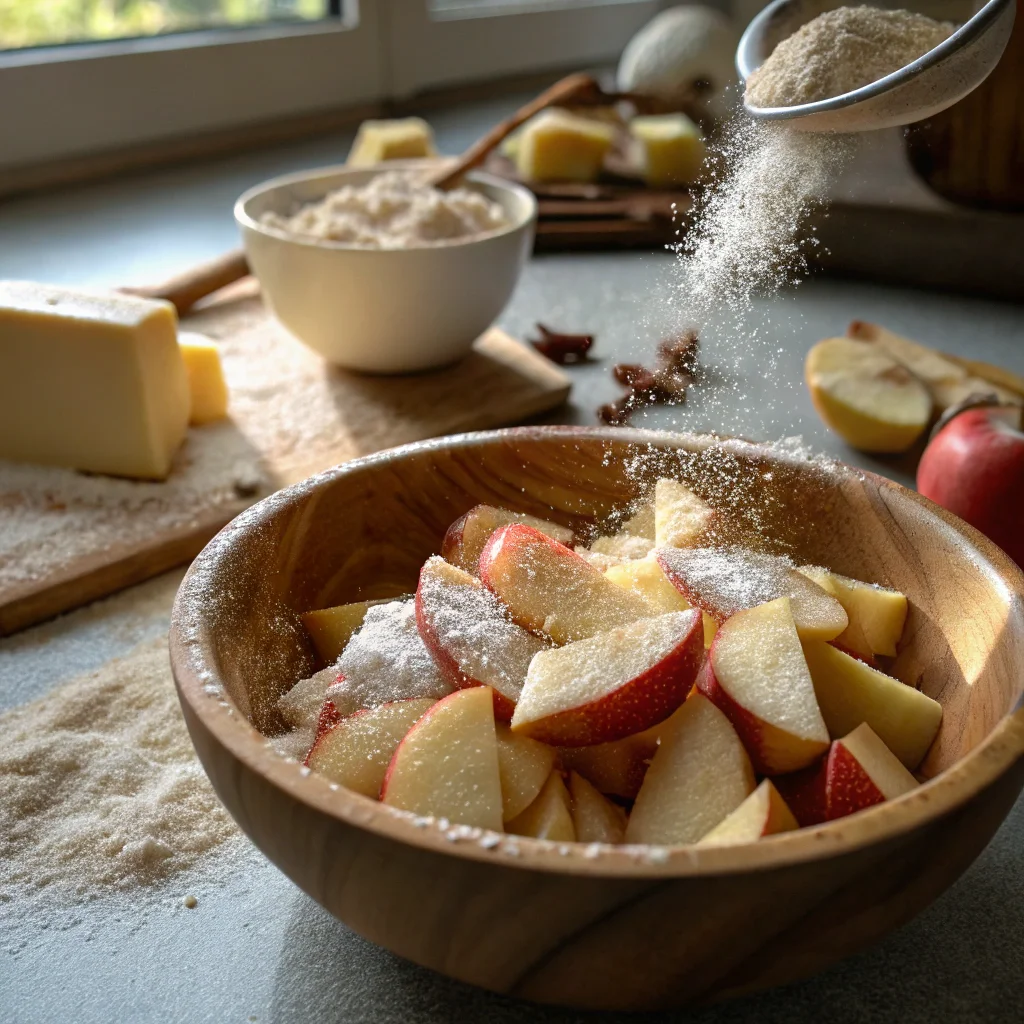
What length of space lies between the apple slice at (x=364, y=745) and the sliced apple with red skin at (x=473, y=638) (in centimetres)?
3

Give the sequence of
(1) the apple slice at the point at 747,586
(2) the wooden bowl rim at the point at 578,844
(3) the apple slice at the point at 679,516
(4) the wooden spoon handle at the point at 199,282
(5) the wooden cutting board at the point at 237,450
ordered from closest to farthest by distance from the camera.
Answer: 1. (2) the wooden bowl rim at the point at 578,844
2. (1) the apple slice at the point at 747,586
3. (3) the apple slice at the point at 679,516
4. (5) the wooden cutting board at the point at 237,450
5. (4) the wooden spoon handle at the point at 199,282

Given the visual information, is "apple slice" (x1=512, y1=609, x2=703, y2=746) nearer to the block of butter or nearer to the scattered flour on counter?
the scattered flour on counter

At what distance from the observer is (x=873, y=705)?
618mm

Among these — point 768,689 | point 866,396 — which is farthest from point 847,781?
point 866,396

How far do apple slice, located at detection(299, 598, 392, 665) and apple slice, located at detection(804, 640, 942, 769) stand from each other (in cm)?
29

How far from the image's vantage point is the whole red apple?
0.98m

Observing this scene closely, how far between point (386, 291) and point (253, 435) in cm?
23

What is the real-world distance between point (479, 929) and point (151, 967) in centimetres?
24

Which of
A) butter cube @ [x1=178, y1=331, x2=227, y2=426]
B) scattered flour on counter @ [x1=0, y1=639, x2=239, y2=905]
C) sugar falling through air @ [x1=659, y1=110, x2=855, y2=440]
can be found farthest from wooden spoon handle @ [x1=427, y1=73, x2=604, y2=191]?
scattered flour on counter @ [x1=0, y1=639, x2=239, y2=905]

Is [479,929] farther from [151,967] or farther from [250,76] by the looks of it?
[250,76]

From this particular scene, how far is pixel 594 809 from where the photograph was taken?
55cm

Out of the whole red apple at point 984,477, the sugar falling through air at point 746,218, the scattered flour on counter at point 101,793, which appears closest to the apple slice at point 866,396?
the whole red apple at point 984,477

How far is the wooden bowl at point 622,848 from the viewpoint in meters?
0.43

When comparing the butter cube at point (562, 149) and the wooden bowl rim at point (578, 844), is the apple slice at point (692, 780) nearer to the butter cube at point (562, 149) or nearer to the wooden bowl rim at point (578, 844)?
the wooden bowl rim at point (578, 844)
